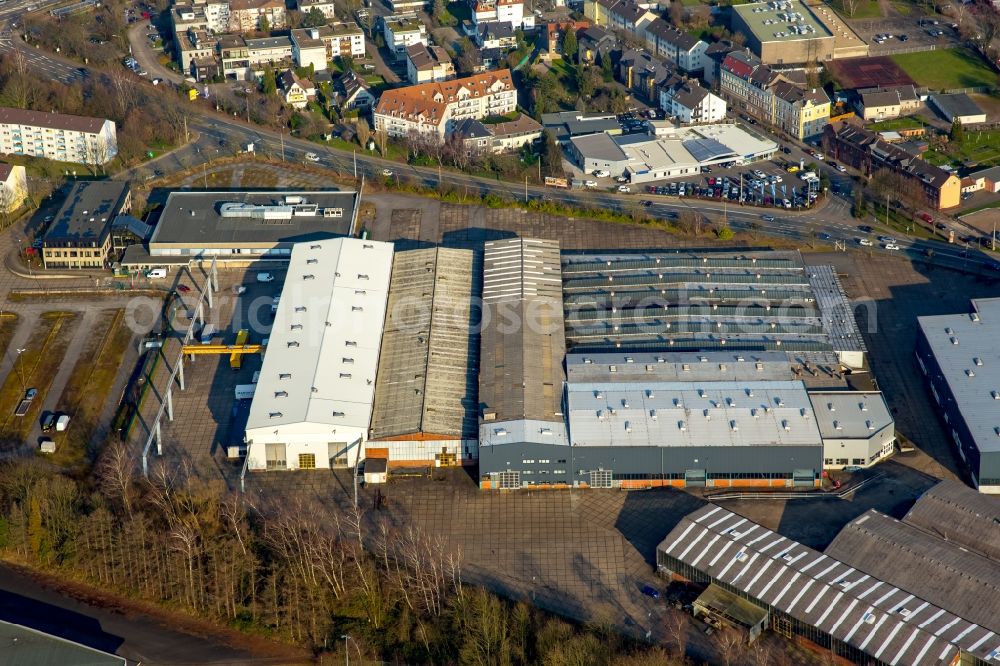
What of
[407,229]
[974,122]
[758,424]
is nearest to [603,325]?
[758,424]

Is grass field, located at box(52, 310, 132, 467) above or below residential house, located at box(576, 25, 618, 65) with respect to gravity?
below

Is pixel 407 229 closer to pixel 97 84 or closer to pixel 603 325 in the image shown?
pixel 603 325

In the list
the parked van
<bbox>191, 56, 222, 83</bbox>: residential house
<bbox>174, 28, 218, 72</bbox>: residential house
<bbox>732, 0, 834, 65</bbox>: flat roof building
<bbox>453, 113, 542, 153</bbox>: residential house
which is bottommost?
<bbox>191, 56, 222, 83</bbox>: residential house

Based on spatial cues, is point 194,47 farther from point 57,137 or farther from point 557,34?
point 557,34

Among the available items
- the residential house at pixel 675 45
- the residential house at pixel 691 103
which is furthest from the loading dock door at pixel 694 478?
the residential house at pixel 675 45

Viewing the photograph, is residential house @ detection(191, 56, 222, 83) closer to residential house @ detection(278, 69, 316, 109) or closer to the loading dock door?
residential house @ detection(278, 69, 316, 109)

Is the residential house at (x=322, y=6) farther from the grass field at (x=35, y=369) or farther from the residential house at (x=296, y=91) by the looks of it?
the grass field at (x=35, y=369)

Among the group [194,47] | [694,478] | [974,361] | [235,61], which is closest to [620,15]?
[235,61]

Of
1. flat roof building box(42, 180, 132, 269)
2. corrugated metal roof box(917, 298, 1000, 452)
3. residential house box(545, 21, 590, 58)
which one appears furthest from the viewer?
residential house box(545, 21, 590, 58)

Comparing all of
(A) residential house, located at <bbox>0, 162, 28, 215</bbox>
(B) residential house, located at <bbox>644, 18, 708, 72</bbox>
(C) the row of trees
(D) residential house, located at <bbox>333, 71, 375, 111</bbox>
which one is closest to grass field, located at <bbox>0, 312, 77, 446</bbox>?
(C) the row of trees
